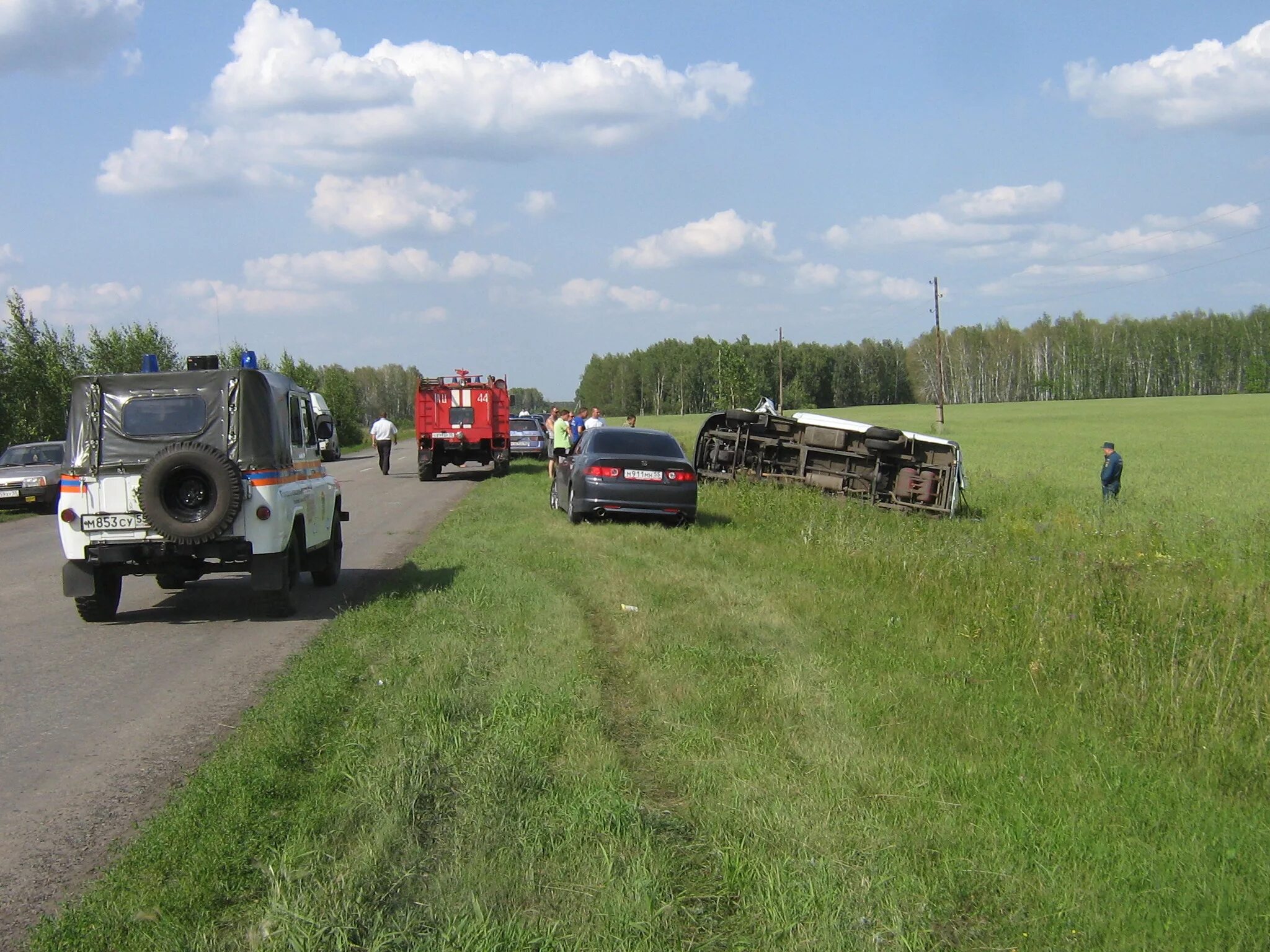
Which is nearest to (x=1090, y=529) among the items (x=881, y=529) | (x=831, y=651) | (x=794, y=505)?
(x=881, y=529)

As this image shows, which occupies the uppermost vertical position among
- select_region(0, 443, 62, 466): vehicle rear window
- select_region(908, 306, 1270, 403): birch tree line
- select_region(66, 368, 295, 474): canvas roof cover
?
select_region(908, 306, 1270, 403): birch tree line

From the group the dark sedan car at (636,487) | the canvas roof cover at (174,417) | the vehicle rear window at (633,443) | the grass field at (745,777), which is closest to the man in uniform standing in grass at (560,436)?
the vehicle rear window at (633,443)

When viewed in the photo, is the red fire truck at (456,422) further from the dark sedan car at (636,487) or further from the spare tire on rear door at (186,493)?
the spare tire on rear door at (186,493)

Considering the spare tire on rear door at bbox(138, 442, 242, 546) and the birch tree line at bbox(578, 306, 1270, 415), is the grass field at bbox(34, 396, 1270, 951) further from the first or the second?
the birch tree line at bbox(578, 306, 1270, 415)

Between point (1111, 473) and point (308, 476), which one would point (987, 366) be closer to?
point (1111, 473)

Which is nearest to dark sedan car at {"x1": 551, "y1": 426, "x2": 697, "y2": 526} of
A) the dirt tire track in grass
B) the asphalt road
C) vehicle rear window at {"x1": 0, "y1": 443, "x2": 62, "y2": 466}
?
the asphalt road

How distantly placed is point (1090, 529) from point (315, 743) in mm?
13369

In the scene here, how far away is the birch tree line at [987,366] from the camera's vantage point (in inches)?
5103

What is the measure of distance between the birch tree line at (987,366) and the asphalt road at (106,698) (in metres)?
93.6

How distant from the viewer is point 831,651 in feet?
24.8

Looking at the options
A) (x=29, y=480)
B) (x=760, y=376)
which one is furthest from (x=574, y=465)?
(x=760, y=376)

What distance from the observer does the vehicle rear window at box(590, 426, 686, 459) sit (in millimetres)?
16062

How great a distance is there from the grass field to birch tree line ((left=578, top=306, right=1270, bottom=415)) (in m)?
95.4

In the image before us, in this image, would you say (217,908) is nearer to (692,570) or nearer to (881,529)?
(692,570)
